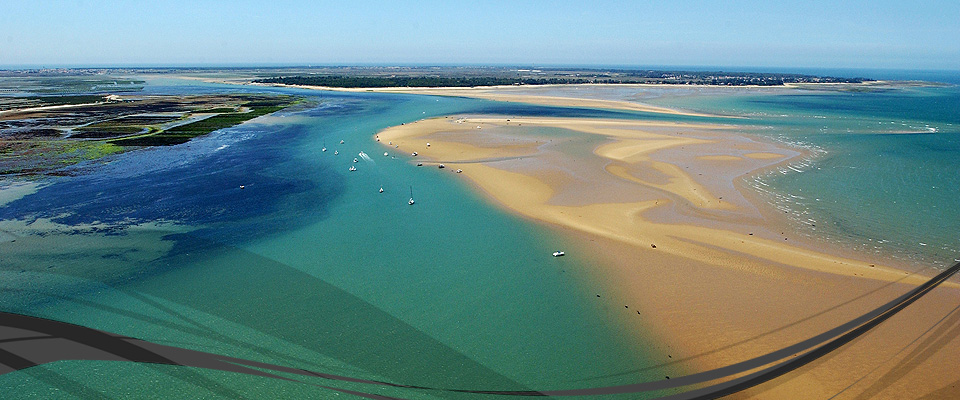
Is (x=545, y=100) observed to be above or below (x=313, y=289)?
above

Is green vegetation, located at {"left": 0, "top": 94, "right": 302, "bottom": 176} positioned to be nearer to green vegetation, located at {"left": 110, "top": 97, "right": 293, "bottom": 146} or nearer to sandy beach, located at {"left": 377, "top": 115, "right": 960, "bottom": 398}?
green vegetation, located at {"left": 110, "top": 97, "right": 293, "bottom": 146}

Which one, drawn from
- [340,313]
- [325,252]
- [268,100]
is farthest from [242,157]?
[268,100]

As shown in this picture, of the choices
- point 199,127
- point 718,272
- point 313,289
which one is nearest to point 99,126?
point 199,127

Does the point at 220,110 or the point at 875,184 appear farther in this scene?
the point at 220,110

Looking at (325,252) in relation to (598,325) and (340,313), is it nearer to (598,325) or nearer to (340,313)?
(340,313)

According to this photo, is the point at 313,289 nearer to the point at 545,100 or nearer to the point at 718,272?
the point at 718,272
